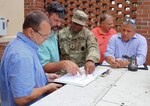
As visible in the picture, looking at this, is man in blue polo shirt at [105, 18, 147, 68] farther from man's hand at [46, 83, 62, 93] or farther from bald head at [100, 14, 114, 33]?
man's hand at [46, 83, 62, 93]

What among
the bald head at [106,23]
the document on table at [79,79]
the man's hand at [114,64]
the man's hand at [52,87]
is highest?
the bald head at [106,23]

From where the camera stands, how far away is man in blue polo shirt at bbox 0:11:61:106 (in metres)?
1.52

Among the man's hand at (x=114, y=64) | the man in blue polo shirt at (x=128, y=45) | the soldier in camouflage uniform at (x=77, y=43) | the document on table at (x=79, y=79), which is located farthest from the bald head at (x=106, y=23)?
the document on table at (x=79, y=79)

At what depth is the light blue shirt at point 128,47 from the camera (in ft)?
9.59

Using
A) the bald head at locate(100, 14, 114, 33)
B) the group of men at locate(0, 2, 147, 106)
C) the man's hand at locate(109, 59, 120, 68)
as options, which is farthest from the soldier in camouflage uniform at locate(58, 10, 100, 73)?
the bald head at locate(100, 14, 114, 33)

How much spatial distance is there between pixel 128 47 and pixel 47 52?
3.72 feet

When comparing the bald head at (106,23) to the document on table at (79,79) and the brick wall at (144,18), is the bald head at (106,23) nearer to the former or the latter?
the brick wall at (144,18)

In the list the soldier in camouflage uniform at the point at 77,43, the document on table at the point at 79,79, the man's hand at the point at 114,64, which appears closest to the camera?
the document on table at the point at 79,79

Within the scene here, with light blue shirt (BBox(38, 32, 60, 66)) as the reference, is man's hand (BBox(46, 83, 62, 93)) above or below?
below

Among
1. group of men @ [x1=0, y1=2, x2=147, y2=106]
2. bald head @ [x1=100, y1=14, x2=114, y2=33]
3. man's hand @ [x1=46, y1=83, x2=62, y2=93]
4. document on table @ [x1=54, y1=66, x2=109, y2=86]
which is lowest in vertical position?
man's hand @ [x1=46, y1=83, x2=62, y2=93]

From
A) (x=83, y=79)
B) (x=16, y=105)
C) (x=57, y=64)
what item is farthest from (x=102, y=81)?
(x=16, y=105)

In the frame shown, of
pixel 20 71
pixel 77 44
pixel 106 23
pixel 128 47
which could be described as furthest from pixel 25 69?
pixel 106 23

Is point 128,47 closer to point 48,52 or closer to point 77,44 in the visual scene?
point 77,44

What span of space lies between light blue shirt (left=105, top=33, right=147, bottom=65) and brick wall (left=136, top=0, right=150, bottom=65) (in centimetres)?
129
